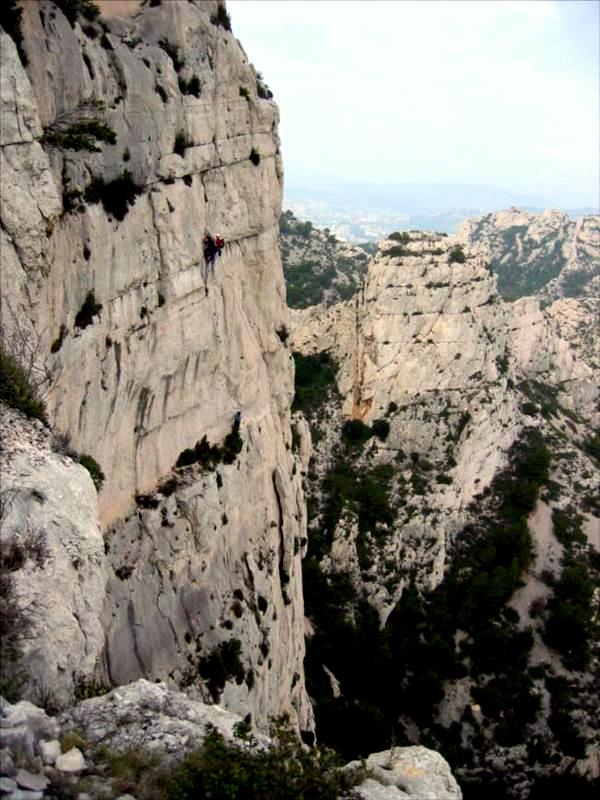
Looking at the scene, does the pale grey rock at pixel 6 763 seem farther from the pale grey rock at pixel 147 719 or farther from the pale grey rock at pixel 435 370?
the pale grey rock at pixel 435 370

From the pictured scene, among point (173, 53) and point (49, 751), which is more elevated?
point (173, 53)

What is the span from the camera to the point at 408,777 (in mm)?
9531

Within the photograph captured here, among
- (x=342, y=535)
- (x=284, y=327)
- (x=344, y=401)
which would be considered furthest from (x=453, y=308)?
(x=284, y=327)

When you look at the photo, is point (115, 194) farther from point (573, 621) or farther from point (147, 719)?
point (573, 621)

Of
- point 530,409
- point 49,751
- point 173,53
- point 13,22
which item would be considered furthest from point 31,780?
point 530,409

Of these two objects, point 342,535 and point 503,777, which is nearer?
point 503,777

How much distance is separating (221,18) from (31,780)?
23.6 meters

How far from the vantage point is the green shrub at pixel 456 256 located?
5430 centimetres

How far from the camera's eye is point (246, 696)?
21.8 meters

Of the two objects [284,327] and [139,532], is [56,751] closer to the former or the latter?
[139,532]

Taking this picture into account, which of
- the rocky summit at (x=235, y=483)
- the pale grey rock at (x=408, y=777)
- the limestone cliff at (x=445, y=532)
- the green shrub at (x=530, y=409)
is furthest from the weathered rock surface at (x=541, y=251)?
the pale grey rock at (x=408, y=777)

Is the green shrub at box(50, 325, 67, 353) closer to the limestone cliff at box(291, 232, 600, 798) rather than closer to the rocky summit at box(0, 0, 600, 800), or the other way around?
the rocky summit at box(0, 0, 600, 800)

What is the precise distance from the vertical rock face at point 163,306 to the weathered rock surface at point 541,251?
106m

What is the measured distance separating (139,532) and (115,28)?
15085mm
